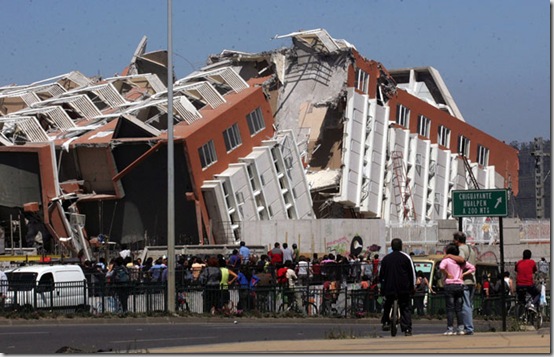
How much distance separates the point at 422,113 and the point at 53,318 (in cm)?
4540

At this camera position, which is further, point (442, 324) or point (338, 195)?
point (338, 195)

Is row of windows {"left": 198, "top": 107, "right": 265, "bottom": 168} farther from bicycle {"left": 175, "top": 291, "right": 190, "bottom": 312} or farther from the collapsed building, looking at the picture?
bicycle {"left": 175, "top": 291, "right": 190, "bottom": 312}

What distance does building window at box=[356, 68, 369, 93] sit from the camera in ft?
213

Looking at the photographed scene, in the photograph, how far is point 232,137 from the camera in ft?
187

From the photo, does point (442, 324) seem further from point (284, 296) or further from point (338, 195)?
point (338, 195)

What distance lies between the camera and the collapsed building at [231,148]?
53.2 meters

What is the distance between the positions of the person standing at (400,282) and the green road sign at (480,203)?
561 centimetres

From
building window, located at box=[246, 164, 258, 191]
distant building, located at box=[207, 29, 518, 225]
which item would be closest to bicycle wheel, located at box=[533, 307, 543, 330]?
building window, located at box=[246, 164, 258, 191]

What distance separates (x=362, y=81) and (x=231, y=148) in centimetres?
1162

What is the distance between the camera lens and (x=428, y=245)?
195ft

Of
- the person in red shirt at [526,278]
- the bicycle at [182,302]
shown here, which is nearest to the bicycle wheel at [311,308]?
the bicycle at [182,302]

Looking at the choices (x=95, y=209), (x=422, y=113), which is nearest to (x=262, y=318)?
(x=95, y=209)

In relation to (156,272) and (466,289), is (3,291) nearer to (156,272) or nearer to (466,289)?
(156,272)

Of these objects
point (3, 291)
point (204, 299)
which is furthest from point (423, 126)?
point (3, 291)
